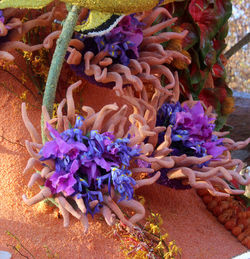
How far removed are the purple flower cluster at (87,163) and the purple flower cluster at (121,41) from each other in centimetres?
25

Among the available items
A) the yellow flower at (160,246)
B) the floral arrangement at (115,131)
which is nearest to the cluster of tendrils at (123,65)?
the floral arrangement at (115,131)

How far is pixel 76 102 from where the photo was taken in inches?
40.4

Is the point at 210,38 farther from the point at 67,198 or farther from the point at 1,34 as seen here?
the point at 67,198

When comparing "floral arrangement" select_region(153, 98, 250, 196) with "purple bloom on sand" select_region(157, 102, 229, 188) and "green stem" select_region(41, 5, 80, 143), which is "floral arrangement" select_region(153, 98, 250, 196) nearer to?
"purple bloom on sand" select_region(157, 102, 229, 188)

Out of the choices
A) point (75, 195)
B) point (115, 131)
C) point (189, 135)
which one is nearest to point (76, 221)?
point (75, 195)

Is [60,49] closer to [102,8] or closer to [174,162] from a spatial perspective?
[102,8]

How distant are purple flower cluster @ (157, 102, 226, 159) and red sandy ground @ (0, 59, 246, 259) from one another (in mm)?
158

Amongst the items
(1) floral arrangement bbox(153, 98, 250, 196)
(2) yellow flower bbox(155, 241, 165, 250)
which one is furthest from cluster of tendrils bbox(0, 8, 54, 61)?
(2) yellow flower bbox(155, 241, 165, 250)

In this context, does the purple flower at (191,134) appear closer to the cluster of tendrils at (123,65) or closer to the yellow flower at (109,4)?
the cluster of tendrils at (123,65)

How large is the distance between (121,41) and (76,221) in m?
0.45

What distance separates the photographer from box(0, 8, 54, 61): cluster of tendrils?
888 mm

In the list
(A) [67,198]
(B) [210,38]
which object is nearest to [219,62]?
(B) [210,38]

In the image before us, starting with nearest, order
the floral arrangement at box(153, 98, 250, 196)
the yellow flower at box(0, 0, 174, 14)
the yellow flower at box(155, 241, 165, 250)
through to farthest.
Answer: the yellow flower at box(0, 0, 174, 14) → the yellow flower at box(155, 241, 165, 250) → the floral arrangement at box(153, 98, 250, 196)

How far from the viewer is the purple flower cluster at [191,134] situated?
95 cm
